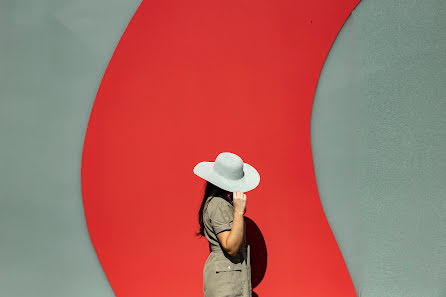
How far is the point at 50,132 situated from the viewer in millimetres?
3123

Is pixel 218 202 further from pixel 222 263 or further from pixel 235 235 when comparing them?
pixel 222 263

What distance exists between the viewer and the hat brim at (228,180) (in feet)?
8.35

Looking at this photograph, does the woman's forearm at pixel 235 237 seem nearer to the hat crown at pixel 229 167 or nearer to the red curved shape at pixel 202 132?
the hat crown at pixel 229 167

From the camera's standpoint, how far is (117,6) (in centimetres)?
312

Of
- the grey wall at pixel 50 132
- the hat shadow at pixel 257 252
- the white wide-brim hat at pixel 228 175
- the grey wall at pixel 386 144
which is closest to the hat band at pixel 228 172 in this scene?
the white wide-brim hat at pixel 228 175

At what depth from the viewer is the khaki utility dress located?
7.98ft

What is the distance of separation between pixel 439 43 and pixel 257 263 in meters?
1.81

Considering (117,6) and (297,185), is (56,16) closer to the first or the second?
(117,6)

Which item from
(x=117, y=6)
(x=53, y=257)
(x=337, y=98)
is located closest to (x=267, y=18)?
(x=337, y=98)

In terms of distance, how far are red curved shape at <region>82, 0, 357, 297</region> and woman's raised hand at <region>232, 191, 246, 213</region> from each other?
0.63 meters

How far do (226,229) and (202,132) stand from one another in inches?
33.5

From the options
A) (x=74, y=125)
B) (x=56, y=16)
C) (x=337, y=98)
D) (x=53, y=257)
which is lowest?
(x=53, y=257)

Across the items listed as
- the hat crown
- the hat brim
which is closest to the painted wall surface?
the hat brim

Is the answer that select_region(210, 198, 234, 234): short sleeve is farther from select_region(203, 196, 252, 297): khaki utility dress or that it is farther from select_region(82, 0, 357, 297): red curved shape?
select_region(82, 0, 357, 297): red curved shape
